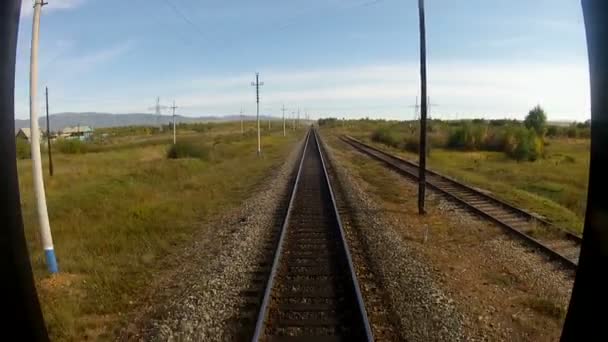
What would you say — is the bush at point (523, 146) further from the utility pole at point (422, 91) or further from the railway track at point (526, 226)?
the utility pole at point (422, 91)

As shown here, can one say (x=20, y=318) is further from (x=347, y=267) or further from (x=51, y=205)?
(x=51, y=205)

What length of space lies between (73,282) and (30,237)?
16.1 feet

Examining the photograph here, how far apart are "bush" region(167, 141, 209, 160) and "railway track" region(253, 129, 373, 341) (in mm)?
32365

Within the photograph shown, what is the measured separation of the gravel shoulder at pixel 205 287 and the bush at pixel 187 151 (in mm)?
30843

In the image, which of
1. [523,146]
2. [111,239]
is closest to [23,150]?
[111,239]

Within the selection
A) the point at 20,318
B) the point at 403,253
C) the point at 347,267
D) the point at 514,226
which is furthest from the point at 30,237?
the point at 514,226

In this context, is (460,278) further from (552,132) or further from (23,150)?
(552,132)

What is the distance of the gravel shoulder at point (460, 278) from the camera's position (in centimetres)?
612

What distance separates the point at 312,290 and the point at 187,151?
3840 centimetres

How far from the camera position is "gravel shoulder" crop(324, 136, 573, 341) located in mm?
6125

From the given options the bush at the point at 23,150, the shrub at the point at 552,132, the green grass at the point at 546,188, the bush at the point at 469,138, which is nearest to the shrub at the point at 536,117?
the shrub at the point at 552,132

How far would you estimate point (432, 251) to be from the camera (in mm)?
9930

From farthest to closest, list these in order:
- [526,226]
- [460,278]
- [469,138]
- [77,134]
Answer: [77,134] → [469,138] → [526,226] → [460,278]

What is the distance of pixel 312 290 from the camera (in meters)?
7.15
